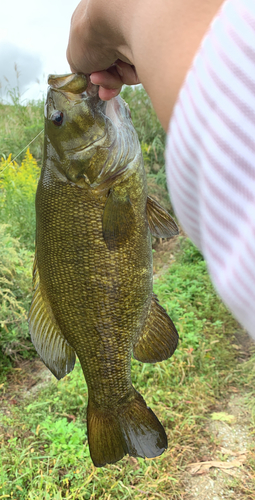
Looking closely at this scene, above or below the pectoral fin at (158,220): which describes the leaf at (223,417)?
below

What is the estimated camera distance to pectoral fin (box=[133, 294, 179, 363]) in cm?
140

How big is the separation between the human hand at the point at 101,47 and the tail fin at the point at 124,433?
1.14m

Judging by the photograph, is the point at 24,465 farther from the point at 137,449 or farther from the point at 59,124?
the point at 59,124

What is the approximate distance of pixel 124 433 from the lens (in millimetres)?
1387

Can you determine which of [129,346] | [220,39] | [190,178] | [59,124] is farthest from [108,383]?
[220,39]

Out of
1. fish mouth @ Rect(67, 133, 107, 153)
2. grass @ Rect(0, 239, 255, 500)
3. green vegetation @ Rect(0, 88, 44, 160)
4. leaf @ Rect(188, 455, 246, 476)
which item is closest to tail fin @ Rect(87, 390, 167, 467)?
fish mouth @ Rect(67, 133, 107, 153)

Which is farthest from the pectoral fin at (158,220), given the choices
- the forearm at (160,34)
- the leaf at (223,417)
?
the leaf at (223,417)

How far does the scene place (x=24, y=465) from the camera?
2.64m

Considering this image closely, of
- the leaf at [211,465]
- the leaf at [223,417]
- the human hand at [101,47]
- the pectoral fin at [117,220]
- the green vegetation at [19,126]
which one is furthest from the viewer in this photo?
the green vegetation at [19,126]

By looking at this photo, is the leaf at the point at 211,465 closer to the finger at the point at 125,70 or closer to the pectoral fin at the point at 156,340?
the pectoral fin at the point at 156,340

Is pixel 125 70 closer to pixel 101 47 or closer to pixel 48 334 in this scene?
pixel 101 47

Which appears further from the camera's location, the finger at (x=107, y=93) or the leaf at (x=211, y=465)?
the leaf at (x=211, y=465)

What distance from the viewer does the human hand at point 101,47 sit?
34.9 inches

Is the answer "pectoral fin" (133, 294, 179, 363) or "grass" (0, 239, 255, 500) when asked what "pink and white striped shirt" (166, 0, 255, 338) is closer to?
"pectoral fin" (133, 294, 179, 363)
